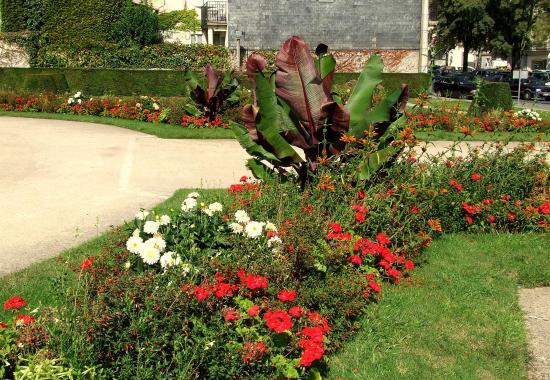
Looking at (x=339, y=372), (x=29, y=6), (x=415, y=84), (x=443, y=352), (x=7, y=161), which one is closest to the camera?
(x=339, y=372)

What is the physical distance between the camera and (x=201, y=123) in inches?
574

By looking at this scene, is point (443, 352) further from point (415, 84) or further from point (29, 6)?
point (29, 6)

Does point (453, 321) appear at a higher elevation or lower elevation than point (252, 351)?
lower

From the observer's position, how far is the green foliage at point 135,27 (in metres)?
33.4

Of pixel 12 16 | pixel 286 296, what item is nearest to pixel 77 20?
pixel 12 16

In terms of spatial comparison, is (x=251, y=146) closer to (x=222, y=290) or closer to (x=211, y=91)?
(x=222, y=290)

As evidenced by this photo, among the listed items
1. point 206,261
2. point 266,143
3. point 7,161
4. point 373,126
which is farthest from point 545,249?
point 7,161

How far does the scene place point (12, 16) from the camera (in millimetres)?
31953

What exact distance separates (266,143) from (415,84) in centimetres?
2277

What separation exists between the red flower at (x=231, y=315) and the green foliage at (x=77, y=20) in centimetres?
3123

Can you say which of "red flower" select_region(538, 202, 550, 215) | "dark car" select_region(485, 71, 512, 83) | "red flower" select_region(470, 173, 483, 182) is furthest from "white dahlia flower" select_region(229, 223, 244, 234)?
"dark car" select_region(485, 71, 512, 83)

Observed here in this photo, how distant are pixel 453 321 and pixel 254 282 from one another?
1614 mm

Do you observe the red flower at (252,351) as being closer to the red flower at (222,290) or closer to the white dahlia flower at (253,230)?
the red flower at (222,290)

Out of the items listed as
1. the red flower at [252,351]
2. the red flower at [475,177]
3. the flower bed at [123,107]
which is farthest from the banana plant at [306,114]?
the flower bed at [123,107]
